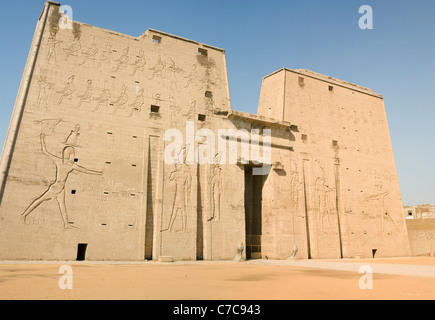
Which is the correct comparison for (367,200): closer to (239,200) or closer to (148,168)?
(239,200)

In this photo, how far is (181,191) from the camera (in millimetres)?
16672

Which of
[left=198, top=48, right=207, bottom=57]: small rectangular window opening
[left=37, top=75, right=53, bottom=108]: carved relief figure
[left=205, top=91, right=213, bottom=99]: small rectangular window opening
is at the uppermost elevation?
[left=198, top=48, right=207, bottom=57]: small rectangular window opening

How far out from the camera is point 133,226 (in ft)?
49.9

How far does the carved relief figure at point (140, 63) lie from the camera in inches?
670

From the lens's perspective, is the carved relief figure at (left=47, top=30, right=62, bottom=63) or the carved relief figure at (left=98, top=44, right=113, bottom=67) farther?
the carved relief figure at (left=98, top=44, right=113, bottom=67)

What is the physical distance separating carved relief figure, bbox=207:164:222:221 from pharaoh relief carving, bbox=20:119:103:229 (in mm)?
5503

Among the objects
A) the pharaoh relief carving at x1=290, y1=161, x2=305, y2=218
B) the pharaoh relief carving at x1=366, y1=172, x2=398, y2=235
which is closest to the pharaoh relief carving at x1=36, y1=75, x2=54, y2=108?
the pharaoh relief carving at x1=290, y1=161, x2=305, y2=218

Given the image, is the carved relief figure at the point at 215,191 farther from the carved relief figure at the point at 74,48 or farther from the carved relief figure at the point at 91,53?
the carved relief figure at the point at 74,48

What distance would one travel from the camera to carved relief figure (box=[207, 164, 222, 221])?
1733 cm

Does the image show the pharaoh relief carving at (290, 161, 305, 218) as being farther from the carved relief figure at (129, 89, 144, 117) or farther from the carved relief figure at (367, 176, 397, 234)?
the carved relief figure at (129, 89, 144, 117)

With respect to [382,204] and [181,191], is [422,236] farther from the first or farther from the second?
[181,191]

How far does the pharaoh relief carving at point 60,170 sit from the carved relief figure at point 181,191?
360cm

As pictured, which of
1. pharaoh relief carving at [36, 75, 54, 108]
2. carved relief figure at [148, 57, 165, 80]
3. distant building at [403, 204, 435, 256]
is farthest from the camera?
distant building at [403, 204, 435, 256]
